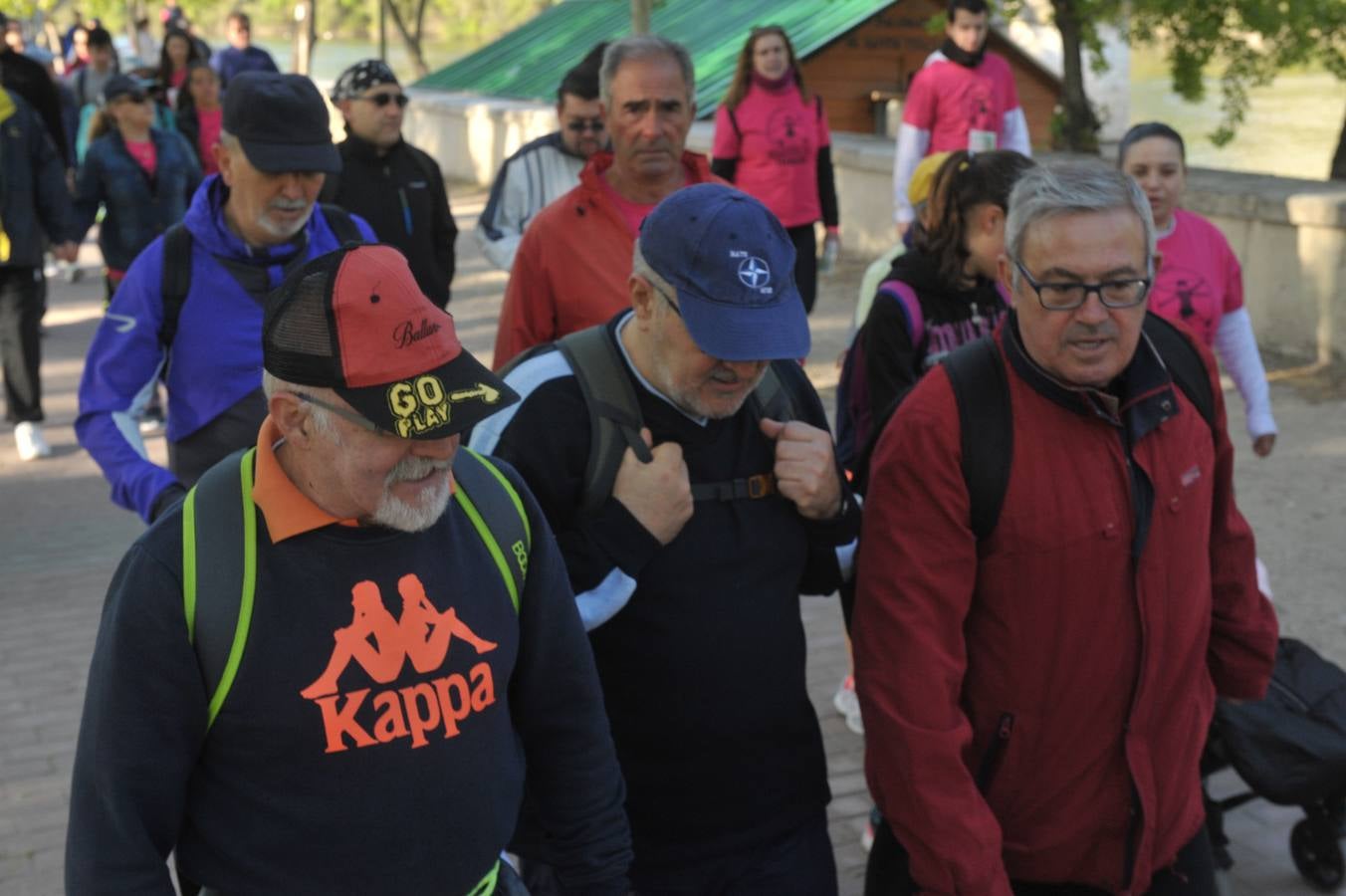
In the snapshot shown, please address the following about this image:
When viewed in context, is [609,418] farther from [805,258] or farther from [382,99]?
[805,258]

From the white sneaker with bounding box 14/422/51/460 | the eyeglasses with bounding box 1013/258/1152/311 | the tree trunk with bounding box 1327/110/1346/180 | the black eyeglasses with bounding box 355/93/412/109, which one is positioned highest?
the black eyeglasses with bounding box 355/93/412/109

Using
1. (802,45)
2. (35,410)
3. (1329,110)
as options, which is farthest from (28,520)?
(1329,110)

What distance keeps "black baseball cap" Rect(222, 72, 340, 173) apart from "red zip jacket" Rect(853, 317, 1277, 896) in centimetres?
184

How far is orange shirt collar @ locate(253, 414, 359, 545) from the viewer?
238cm

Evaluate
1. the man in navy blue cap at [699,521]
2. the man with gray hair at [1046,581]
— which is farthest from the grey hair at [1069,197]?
the man in navy blue cap at [699,521]

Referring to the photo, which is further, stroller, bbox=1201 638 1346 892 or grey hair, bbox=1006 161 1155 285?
stroller, bbox=1201 638 1346 892

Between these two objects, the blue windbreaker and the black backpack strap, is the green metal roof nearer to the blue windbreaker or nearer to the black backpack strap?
the blue windbreaker

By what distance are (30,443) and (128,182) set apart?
64.4 inches

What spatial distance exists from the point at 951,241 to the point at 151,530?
9.20 ft

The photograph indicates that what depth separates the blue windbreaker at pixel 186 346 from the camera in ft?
14.0

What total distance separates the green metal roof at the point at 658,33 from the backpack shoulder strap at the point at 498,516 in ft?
47.0

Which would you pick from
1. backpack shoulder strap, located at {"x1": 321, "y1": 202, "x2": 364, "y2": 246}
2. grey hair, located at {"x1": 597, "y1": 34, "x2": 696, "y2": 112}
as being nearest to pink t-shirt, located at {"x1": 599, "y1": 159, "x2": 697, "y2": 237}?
grey hair, located at {"x1": 597, "y1": 34, "x2": 696, "y2": 112}

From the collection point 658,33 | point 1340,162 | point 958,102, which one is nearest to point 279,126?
point 958,102

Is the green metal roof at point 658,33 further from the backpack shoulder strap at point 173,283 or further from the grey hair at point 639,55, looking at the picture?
the backpack shoulder strap at point 173,283
